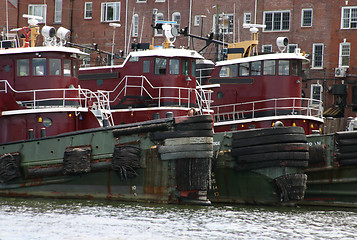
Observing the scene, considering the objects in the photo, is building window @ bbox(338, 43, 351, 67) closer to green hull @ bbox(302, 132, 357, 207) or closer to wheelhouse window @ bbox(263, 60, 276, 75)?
wheelhouse window @ bbox(263, 60, 276, 75)

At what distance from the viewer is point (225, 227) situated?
18141mm

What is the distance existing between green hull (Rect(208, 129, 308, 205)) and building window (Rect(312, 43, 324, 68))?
68.5ft

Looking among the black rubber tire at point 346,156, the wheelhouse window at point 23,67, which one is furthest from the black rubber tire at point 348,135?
the wheelhouse window at point 23,67

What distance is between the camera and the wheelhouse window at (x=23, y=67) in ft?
77.0

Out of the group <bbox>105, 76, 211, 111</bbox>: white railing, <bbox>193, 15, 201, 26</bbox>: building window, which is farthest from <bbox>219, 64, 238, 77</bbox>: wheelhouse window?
<bbox>193, 15, 201, 26</bbox>: building window

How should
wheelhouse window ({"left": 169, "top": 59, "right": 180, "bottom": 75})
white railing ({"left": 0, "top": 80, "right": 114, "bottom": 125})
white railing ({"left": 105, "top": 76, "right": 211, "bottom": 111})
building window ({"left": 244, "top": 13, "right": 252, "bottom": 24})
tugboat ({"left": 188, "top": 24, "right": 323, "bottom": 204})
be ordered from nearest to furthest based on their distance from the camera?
tugboat ({"left": 188, "top": 24, "right": 323, "bottom": 204}) → white railing ({"left": 0, "top": 80, "right": 114, "bottom": 125}) → white railing ({"left": 105, "top": 76, "right": 211, "bottom": 111}) → wheelhouse window ({"left": 169, "top": 59, "right": 180, "bottom": 75}) → building window ({"left": 244, "top": 13, "right": 252, "bottom": 24})

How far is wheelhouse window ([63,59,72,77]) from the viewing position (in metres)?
23.8

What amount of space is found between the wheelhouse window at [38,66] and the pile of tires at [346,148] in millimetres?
10179

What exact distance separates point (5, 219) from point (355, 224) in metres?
9.66

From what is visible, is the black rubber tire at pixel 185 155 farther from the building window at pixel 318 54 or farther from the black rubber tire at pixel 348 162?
the building window at pixel 318 54

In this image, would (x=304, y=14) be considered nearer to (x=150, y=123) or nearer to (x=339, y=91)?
(x=339, y=91)

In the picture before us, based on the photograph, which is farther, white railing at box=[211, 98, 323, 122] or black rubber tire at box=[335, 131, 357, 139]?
white railing at box=[211, 98, 323, 122]

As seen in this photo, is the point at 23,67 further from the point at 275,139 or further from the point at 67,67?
the point at 275,139

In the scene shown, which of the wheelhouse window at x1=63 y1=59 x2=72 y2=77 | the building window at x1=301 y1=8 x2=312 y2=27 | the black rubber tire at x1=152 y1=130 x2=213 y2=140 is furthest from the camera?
the building window at x1=301 y1=8 x2=312 y2=27
